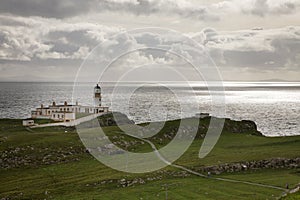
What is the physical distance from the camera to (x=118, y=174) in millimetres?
59156

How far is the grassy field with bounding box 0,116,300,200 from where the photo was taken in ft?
161

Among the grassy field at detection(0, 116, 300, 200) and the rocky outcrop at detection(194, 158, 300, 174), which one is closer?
the grassy field at detection(0, 116, 300, 200)

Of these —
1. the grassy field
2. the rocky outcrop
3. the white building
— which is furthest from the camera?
the white building

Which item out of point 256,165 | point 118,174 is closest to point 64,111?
point 118,174

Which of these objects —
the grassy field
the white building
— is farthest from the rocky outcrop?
the white building

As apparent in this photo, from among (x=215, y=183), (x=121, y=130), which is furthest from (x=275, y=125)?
(x=215, y=183)

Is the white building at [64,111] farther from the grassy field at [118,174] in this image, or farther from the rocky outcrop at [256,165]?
the rocky outcrop at [256,165]

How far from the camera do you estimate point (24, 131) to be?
298 ft

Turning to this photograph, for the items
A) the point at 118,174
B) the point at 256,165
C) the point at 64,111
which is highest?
the point at 64,111

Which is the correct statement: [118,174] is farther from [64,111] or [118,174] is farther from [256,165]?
[64,111]

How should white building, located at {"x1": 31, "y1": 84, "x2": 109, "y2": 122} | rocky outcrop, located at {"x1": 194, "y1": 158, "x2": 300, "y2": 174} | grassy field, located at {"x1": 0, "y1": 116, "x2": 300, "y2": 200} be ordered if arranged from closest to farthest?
1. grassy field, located at {"x1": 0, "y1": 116, "x2": 300, "y2": 200}
2. rocky outcrop, located at {"x1": 194, "y1": 158, "x2": 300, "y2": 174}
3. white building, located at {"x1": 31, "y1": 84, "x2": 109, "y2": 122}

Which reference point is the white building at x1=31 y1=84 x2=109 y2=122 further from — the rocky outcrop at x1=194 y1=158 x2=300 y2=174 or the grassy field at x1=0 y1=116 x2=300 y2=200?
the rocky outcrop at x1=194 y1=158 x2=300 y2=174

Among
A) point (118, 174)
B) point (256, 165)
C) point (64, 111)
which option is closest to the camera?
point (118, 174)

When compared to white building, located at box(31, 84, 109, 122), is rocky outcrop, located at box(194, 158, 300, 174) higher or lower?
lower
